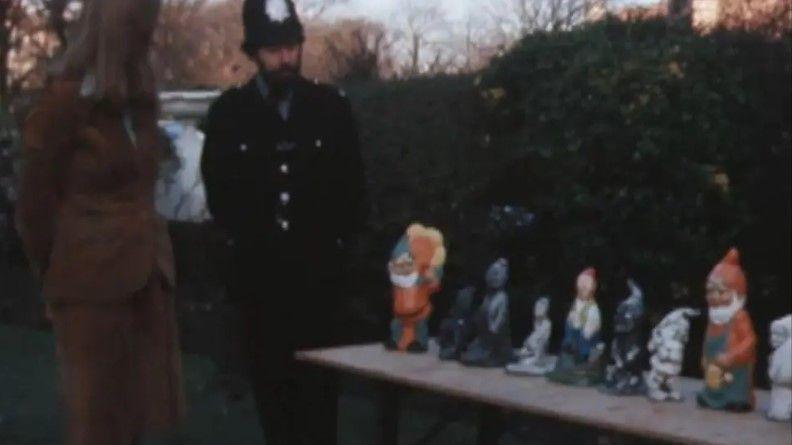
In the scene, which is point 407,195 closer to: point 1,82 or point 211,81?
point 1,82

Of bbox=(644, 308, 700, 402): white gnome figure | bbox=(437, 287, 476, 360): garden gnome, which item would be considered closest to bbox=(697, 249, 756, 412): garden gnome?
bbox=(644, 308, 700, 402): white gnome figure

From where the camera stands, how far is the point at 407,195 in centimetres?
919

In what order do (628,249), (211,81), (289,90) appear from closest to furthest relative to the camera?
(289,90), (628,249), (211,81)

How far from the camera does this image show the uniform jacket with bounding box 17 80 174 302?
15.7 ft

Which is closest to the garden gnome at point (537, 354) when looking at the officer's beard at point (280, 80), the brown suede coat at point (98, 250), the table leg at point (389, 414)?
the table leg at point (389, 414)

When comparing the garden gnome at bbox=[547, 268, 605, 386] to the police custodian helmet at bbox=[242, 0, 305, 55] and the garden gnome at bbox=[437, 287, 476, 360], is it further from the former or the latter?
the police custodian helmet at bbox=[242, 0, 305, 55]

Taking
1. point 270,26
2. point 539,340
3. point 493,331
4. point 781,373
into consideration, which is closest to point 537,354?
point 539,340

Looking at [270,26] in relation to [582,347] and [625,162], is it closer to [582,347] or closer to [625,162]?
[582,347]

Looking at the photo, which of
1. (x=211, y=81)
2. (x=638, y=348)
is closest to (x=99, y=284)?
(x=638, y=348)

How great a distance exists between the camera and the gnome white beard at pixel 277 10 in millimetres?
6004

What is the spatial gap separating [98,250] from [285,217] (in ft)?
4.13

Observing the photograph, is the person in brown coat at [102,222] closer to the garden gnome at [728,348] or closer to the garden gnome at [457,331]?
the garden gnome at [457,331]

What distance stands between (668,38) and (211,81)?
26708 millimetres

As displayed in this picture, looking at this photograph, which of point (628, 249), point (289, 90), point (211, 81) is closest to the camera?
point (289, 90)
